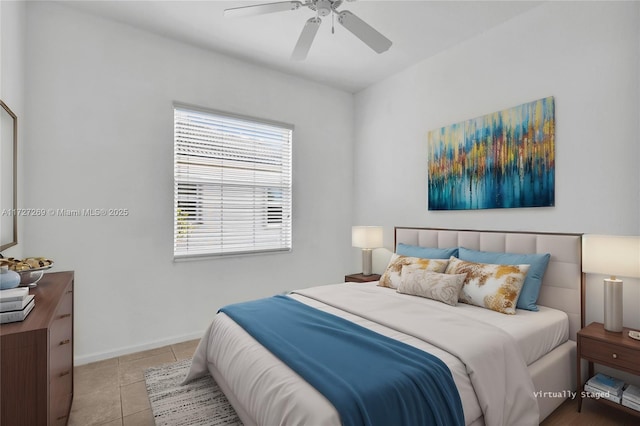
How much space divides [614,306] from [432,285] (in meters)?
1.11

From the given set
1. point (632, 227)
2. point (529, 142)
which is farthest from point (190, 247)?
point (632, 227)

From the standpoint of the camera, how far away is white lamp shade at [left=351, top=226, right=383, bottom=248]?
3.92 metres

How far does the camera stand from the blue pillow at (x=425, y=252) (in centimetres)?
304

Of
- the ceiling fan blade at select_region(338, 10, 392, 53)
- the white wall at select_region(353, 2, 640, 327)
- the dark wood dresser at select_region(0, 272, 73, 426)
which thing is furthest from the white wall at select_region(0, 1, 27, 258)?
the white wall at select_region(353, 2, 640, 327)

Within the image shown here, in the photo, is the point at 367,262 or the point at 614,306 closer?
the point at 614,306

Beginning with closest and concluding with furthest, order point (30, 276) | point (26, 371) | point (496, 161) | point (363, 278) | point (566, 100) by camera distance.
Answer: point (26, 371), point (30, 276), point (566, 100), point (496, 161), point (363, 278)

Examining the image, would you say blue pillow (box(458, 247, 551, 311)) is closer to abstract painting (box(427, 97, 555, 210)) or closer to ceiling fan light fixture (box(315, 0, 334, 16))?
abstract painting (box(427, 97, 555, 210))

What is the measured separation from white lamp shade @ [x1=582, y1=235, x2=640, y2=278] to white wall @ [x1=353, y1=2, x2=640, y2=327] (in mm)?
286

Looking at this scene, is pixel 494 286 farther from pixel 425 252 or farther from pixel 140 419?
pixel 140 419

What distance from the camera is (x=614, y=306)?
207 cm

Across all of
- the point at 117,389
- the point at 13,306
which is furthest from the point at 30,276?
the point at 117,389

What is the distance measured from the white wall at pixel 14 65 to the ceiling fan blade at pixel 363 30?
2153 mm

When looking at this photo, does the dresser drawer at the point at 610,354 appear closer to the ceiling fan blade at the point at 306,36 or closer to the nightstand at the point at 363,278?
the nightstand at the point at 363,278

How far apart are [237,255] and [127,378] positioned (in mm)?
1486
